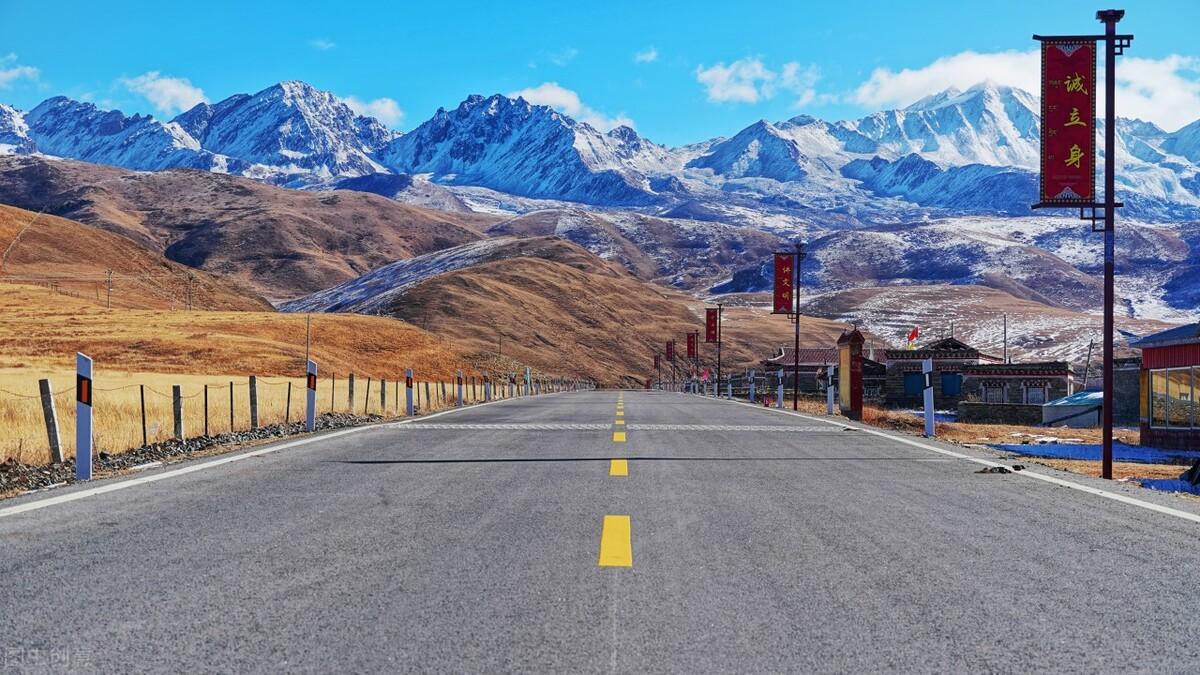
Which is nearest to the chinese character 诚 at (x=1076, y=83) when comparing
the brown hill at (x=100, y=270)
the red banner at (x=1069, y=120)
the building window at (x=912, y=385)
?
the red banner at (x=1069, y=120)

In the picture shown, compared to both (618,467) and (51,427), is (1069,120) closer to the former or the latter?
(618,467)

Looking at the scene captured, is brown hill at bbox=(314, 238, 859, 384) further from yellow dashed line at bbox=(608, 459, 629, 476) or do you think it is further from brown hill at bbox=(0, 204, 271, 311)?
yellow dashed line at bbox=(608, 459, 629, 476)

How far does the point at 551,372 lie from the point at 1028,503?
11527 cm

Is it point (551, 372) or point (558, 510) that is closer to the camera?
point (558, 510)

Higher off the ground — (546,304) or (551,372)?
(546,304)

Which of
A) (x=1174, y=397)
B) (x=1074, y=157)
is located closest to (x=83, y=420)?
(x=1074, y=157)

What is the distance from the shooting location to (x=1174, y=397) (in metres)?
27.0

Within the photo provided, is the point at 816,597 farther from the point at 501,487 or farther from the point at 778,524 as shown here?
the point at 501,487

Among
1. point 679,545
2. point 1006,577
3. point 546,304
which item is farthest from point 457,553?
point 546,304

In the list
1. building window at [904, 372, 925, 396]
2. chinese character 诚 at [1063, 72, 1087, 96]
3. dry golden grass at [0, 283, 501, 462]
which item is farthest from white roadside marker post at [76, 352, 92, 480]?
building window at [904, 372, 925, 396]

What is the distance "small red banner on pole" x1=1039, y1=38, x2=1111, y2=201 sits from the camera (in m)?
14.1

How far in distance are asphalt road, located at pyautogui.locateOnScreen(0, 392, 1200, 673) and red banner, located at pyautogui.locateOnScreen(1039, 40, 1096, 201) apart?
6350mm

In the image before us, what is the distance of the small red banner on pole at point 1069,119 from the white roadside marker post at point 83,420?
12.6 meters

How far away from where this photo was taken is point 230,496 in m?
8.45
